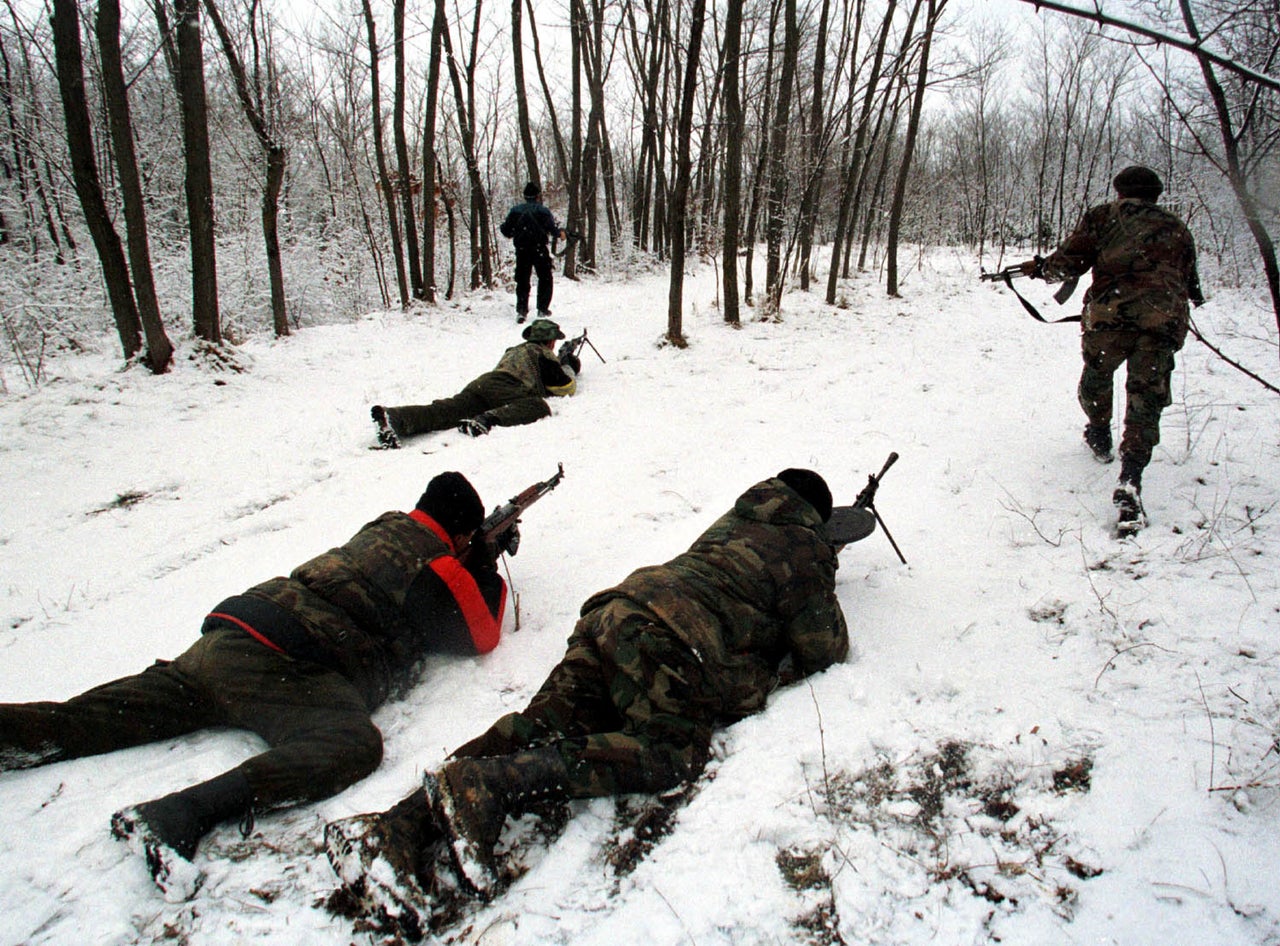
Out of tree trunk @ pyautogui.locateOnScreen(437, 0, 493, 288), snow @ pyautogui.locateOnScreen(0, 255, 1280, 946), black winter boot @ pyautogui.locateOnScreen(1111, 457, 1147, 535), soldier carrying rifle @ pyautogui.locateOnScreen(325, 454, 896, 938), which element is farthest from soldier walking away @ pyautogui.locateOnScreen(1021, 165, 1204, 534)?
tree trunk @ pyautogui.locateOnScreen(437, 0, 493, 288)

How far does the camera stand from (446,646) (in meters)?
2.82

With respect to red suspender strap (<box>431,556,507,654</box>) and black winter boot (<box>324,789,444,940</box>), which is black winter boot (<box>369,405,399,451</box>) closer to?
red suspender strap (<box>431,556,507,654</box>)

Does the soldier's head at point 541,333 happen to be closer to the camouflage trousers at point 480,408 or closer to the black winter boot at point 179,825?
the camouflage trousers at point 480,408

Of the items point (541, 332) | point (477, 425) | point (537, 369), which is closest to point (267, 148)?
point (541, 332)

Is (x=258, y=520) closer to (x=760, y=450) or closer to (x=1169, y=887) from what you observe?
(x=760, y=450)

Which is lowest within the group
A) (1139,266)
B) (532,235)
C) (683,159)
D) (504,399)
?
(504,399)

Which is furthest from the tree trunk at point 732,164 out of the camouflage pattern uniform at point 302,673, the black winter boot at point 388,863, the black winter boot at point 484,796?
the black winter boot at point 388,863

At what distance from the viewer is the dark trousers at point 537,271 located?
984 cm

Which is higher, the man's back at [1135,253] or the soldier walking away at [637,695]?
the man's back at [1135,253]

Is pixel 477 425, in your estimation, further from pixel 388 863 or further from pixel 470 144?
pixel 470 144

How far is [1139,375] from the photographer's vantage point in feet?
12.0

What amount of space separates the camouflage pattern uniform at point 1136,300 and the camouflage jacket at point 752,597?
2.31m

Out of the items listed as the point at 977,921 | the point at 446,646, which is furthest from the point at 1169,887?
the point at 446,646

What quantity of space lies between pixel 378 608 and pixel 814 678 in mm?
1777
